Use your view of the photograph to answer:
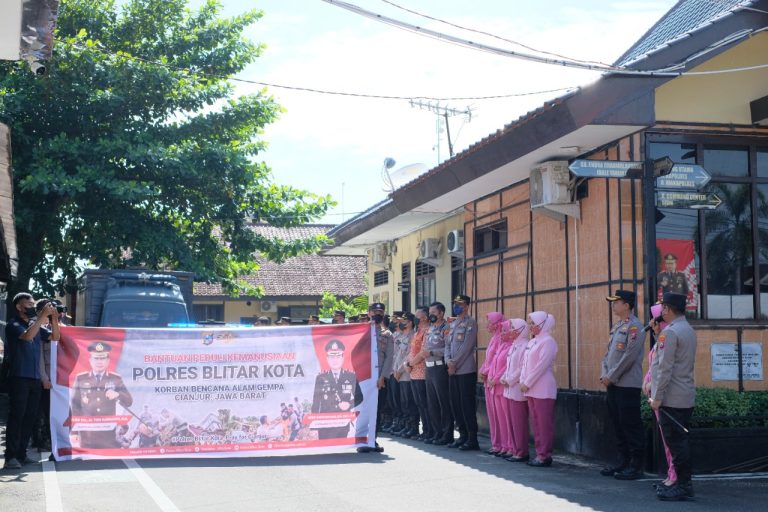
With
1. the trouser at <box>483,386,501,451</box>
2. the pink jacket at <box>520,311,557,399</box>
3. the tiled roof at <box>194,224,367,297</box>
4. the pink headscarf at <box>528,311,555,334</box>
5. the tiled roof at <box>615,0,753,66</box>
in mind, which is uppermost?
the tiled roof at <box>615,0,753,66</box>

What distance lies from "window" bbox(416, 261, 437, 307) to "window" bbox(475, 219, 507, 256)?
3.88 meters

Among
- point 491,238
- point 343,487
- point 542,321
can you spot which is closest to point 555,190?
point 542,321

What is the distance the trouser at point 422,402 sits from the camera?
51.7 feet

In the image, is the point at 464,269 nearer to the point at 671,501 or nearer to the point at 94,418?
the point at 94,418

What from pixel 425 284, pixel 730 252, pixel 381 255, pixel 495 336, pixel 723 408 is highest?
pixel 381 255

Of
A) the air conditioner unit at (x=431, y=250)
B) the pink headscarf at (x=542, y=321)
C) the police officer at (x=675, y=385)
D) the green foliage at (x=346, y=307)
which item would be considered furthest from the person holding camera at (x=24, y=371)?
the green foliage at (x=346, y=307)

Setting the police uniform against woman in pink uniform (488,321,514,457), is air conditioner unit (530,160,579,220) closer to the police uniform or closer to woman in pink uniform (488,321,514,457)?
woman in pink uniform (488,321,514,457)

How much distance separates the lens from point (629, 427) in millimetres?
11148

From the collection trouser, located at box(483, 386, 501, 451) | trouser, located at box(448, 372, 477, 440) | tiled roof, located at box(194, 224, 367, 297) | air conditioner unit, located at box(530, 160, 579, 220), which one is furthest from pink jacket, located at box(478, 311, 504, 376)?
tiled roof, located at box(194, 224, 367, 297)

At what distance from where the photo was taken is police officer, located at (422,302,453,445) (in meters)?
15.0

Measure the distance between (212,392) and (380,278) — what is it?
1509 cm

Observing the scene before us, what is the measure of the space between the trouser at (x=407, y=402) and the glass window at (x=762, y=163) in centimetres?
669

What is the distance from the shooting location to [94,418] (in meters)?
12.3

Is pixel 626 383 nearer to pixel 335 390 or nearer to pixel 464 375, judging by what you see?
pixel 464 375
